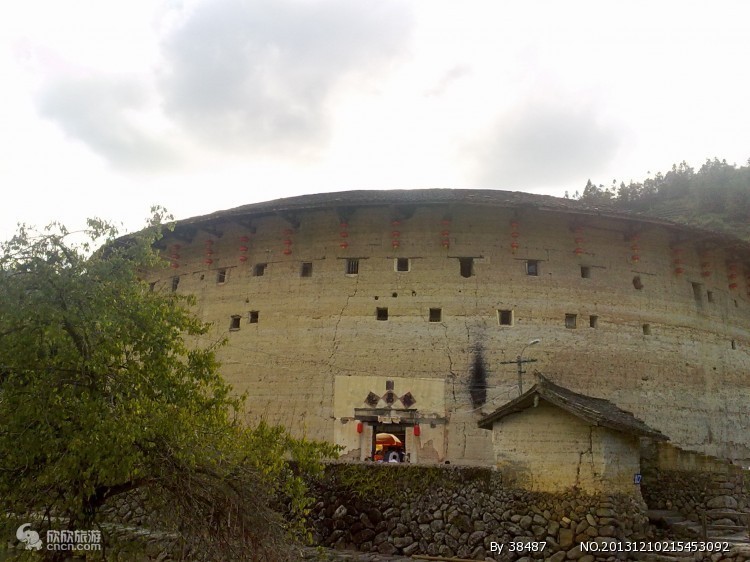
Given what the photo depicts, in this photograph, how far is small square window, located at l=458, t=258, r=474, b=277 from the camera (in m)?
13.8

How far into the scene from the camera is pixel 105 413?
5078 millimetres

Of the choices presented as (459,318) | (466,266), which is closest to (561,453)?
(459,318)

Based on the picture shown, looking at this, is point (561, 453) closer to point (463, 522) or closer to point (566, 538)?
point (566, 538)

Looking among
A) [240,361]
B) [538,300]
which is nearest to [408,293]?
[538,300]

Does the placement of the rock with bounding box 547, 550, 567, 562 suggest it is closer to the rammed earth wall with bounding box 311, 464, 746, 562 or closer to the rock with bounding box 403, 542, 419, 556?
the rammed earth wall with bounding box 311, 464, 746, 562

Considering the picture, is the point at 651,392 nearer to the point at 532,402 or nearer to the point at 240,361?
the point at 532,402

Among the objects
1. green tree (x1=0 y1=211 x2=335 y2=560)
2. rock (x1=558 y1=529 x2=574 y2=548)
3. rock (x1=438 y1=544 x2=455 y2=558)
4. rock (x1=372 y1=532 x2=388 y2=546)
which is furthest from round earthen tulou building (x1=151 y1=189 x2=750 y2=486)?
green tree (x1=0 y1=211 x2=335 y2=560)

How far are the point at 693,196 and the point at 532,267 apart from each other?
2144 cm

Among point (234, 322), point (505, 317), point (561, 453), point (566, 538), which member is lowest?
point (566, 538)

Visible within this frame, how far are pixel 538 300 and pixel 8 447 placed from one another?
1105 centimetres

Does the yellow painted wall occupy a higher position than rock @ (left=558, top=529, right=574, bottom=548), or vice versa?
the yellow painted wall

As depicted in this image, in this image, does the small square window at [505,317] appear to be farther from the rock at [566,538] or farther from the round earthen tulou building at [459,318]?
the rock at [566,538]

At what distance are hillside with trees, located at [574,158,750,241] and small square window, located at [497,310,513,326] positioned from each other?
42.8ft

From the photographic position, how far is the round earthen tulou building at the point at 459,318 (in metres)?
13.0
